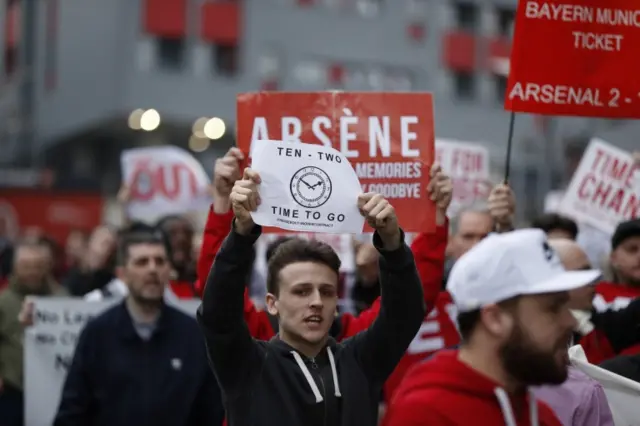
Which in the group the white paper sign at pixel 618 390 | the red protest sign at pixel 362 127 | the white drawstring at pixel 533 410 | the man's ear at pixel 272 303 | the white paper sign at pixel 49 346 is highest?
the red protest sign at pixel 362 127

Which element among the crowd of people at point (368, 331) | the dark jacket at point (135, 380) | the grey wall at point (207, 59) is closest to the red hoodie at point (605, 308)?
the crowd of people at point (368, 331)

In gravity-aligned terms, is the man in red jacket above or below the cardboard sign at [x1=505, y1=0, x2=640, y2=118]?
below

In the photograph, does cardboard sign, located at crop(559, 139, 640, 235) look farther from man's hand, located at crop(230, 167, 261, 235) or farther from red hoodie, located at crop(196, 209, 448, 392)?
man's hand, located at crop(230, 167, 261, 235)

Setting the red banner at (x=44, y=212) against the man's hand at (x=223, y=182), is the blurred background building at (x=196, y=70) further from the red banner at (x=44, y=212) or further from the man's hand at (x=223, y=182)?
the man's hand at (x=223, y=182)

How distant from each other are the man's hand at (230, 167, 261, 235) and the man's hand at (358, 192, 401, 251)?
390mm

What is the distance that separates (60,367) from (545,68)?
3.97 metres

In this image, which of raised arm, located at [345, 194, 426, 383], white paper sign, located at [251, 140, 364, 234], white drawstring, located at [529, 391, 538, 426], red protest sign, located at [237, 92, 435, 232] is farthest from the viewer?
red protest sign, located at [237, 92, 435, 232]

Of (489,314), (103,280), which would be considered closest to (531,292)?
(489,314)

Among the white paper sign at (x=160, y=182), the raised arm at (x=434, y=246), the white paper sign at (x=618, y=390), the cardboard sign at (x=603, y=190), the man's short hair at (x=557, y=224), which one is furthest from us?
the white paper sign at (x=160, y=182)

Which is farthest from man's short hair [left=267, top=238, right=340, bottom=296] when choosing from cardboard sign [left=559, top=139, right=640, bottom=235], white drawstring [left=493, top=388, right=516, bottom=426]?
cardboard sign [left=559, top=139, right=640, bottom=235]

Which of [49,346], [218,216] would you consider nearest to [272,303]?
[218,216]

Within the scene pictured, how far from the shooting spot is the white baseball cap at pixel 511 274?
11.3 ft

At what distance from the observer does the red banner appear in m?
31.2

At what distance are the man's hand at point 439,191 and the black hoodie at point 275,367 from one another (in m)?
0.96
